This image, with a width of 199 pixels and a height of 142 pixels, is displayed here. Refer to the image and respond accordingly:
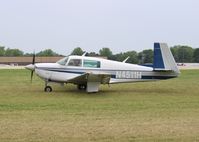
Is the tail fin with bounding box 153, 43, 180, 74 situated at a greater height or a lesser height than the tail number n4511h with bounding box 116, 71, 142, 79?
greater

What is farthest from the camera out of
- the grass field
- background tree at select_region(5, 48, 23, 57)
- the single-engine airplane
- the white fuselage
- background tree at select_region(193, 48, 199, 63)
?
background tree at select_region(5, 48, 23, 57)

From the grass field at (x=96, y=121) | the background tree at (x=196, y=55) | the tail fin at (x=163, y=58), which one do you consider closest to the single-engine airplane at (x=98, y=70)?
the tail fin at (x=163, y=58)

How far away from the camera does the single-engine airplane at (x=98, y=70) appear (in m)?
18.8

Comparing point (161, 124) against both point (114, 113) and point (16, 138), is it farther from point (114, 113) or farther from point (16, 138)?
point (16, 138)

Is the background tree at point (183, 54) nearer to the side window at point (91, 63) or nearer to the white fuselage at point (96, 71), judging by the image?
the white fuselage at point (96, 71)

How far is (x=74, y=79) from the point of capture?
61.2ft

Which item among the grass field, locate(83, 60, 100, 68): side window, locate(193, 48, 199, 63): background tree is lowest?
the grass field

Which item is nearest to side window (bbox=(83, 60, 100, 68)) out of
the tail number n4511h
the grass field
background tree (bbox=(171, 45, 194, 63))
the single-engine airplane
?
the single-engine airplane

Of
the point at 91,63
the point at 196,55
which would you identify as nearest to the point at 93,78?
the point at 91,63

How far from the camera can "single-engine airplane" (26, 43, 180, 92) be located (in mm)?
18781

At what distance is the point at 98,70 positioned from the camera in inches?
759

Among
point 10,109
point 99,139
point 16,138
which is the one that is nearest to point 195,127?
point 99,139

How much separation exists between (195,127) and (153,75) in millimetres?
10977

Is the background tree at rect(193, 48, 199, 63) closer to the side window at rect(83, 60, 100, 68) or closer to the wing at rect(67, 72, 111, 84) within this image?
the side window at rect(83, 60, 100, 68)
